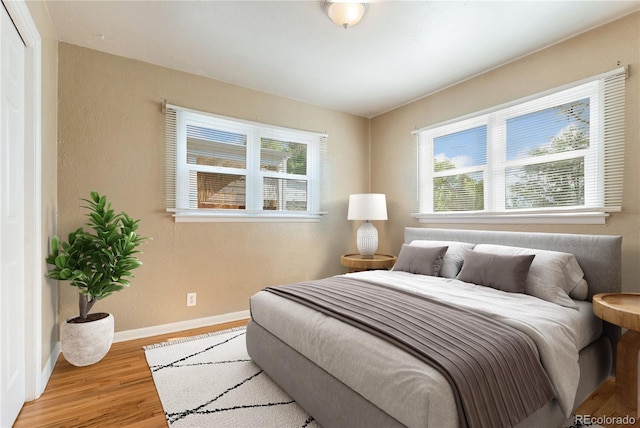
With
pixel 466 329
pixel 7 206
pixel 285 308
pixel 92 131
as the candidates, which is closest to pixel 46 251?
pixel 7 206

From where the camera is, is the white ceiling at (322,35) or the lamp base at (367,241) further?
the lamp base at (367,241)

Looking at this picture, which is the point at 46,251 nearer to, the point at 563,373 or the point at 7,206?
the point at 7,206

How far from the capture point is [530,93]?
2.79m

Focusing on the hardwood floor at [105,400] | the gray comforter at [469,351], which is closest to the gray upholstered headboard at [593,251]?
the hardwood floor at [105,400]

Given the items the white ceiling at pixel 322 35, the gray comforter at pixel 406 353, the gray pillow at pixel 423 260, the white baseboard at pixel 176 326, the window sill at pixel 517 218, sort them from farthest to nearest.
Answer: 1. the gray pillow at pixel 423 260
2. the white baseboard at pixel 176 326
3. the window sill at pixel 517 218
4. the white ceiling at pixel 322 35
5. the gray comforter at pixel 406 353

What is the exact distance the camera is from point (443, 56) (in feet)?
9.24

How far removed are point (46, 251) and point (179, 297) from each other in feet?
3.87

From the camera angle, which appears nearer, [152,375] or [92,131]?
[152,375]

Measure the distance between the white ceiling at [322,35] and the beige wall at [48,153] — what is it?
0.59 feet

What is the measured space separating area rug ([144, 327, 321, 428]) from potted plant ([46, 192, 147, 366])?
16.9 inches

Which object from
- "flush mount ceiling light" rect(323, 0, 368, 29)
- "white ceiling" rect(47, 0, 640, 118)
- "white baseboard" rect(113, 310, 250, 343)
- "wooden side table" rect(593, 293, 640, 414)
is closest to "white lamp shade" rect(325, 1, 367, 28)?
"flush mount ceiling light" rect(323, 0, 368, 29)

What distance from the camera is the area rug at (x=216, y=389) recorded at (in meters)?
1.72

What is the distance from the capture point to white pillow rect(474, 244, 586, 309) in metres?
2.15

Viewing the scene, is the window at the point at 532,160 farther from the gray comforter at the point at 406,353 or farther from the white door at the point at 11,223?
the white door at the point at 11,223
